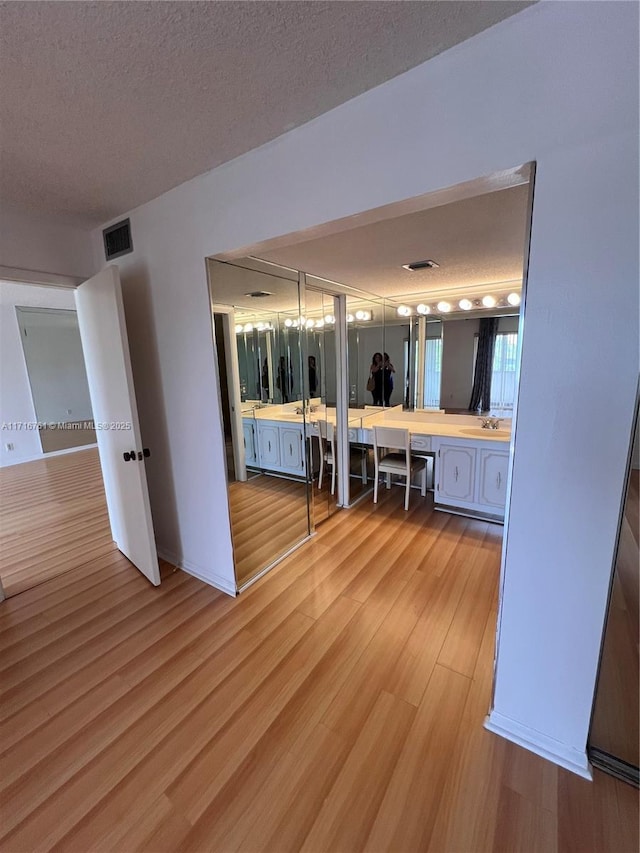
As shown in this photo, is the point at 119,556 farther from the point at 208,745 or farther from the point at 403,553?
the point at 403,553

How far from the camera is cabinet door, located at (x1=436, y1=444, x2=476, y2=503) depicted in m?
3.24

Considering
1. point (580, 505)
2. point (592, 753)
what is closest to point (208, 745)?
point (592, 753)

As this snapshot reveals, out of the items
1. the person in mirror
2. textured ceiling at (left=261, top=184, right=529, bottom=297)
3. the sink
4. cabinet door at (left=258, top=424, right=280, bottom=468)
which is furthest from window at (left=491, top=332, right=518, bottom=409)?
cabinet door at (left=258, top=424, right=280, bottom=468)

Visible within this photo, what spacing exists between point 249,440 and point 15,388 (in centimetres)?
480

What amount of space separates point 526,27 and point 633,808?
8.04ft

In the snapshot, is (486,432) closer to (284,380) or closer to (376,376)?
(376,376)

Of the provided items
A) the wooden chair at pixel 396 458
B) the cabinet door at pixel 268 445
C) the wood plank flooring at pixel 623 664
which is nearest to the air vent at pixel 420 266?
the wooden chair at pixel 396 458

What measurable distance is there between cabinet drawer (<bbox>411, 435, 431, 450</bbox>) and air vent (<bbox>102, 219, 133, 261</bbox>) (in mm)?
2883

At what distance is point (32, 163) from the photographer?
1.59m

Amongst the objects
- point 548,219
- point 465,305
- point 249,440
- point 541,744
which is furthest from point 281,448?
point 548,219

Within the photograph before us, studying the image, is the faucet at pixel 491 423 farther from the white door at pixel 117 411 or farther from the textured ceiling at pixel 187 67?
the white door at pixel 117 411

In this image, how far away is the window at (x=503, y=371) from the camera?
3.34 m

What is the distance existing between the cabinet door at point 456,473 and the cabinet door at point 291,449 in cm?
138

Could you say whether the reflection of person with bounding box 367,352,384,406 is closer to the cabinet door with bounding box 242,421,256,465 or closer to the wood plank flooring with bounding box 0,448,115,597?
the cabinet door with bounding box 242,421,256,465
